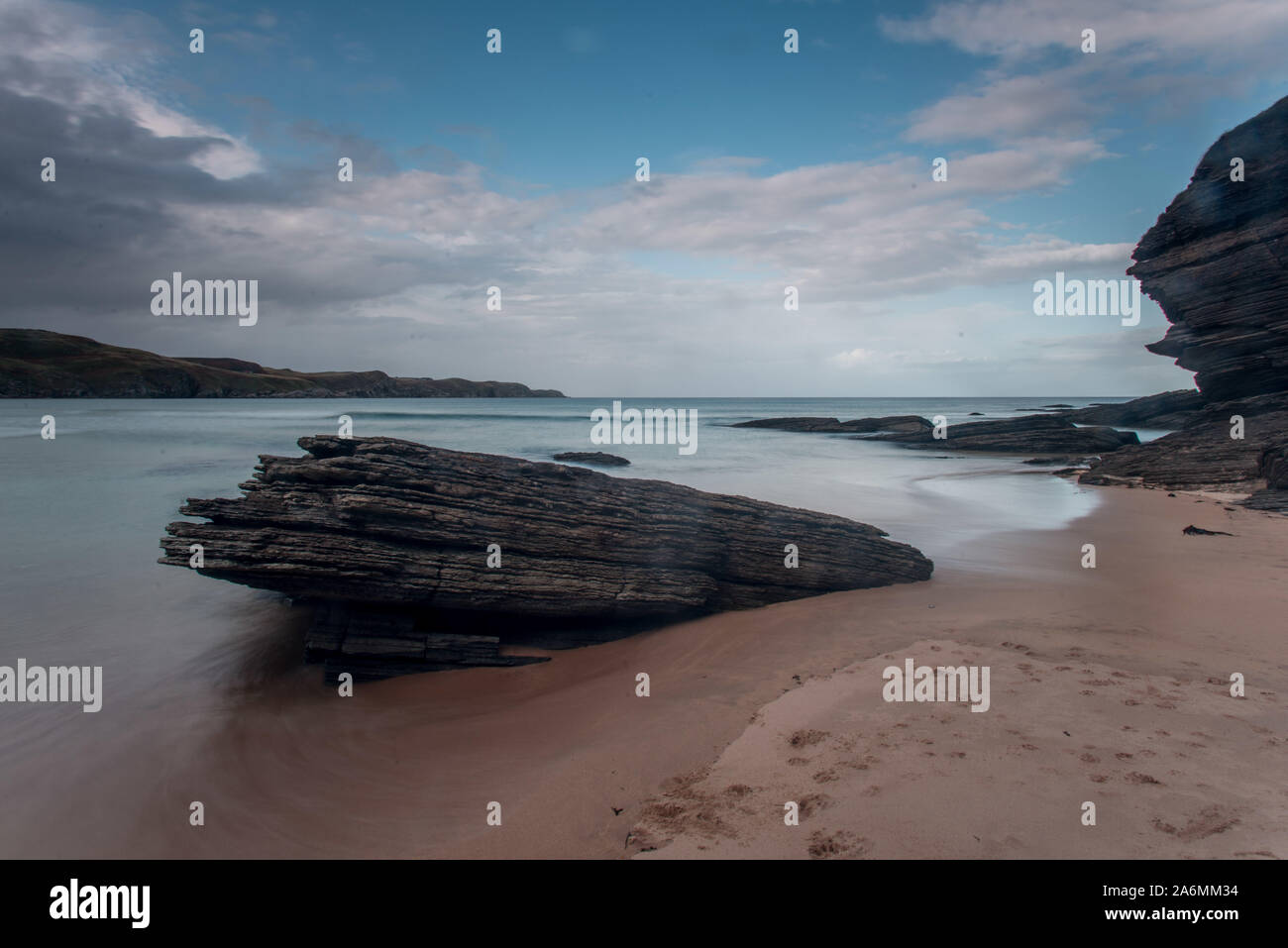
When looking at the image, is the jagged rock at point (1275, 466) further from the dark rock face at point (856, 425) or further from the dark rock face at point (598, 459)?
the dark rock face at point (856, 425)

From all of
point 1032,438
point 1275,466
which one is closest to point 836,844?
point 1275,466

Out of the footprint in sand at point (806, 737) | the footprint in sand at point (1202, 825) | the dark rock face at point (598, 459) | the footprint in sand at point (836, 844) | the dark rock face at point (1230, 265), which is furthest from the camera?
the dark rock face at point (598, 459)

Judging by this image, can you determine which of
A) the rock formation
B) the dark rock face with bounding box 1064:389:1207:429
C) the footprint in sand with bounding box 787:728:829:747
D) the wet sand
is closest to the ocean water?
the wet sand

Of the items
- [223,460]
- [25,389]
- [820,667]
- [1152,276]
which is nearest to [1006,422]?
[1152,276]

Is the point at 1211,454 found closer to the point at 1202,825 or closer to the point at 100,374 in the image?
the point at 1202,825

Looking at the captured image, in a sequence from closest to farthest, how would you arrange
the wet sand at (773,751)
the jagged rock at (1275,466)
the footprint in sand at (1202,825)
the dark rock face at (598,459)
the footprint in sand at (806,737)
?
the footprint in sand at (1202,825)
the wet sand at (773,751)
the footprint in sand at (806,737)
the jagged rock at (1275,466)
the dark rock face at (598,459)

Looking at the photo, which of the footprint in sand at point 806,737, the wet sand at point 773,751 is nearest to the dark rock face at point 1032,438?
the wet sand at point 773,751
